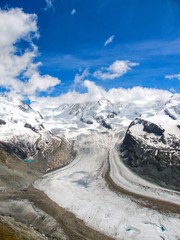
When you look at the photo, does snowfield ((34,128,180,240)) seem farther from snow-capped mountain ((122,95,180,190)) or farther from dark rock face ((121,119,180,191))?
snow-capped mountain ((122,95,180,190))

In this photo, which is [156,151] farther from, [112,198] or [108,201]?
[108,201]

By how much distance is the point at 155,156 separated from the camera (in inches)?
5955

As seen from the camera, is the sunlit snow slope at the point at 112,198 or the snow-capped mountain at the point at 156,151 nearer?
the sunlit snow slope at the point at 112,198

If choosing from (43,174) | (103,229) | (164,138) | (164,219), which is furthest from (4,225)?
(164,138)

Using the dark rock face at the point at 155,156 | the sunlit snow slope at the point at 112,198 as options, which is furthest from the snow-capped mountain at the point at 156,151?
the sunlit snow slope at the point at 112,198

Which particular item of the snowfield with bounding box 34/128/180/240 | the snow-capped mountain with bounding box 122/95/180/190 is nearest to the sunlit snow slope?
the snowfield with bounding box 34/128/180/240

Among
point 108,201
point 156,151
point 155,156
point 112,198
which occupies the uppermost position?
point 156,151

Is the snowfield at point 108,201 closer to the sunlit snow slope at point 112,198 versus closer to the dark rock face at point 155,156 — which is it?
the sunlit snow slope at point 112,198

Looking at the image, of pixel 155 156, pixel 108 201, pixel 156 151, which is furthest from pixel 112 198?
pixel 156 151

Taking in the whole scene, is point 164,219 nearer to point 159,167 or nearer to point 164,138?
point 159,167

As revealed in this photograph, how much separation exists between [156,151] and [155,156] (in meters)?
5.38

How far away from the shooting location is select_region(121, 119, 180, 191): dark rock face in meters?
132

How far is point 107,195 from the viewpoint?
107m

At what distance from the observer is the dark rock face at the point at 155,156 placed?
132m
